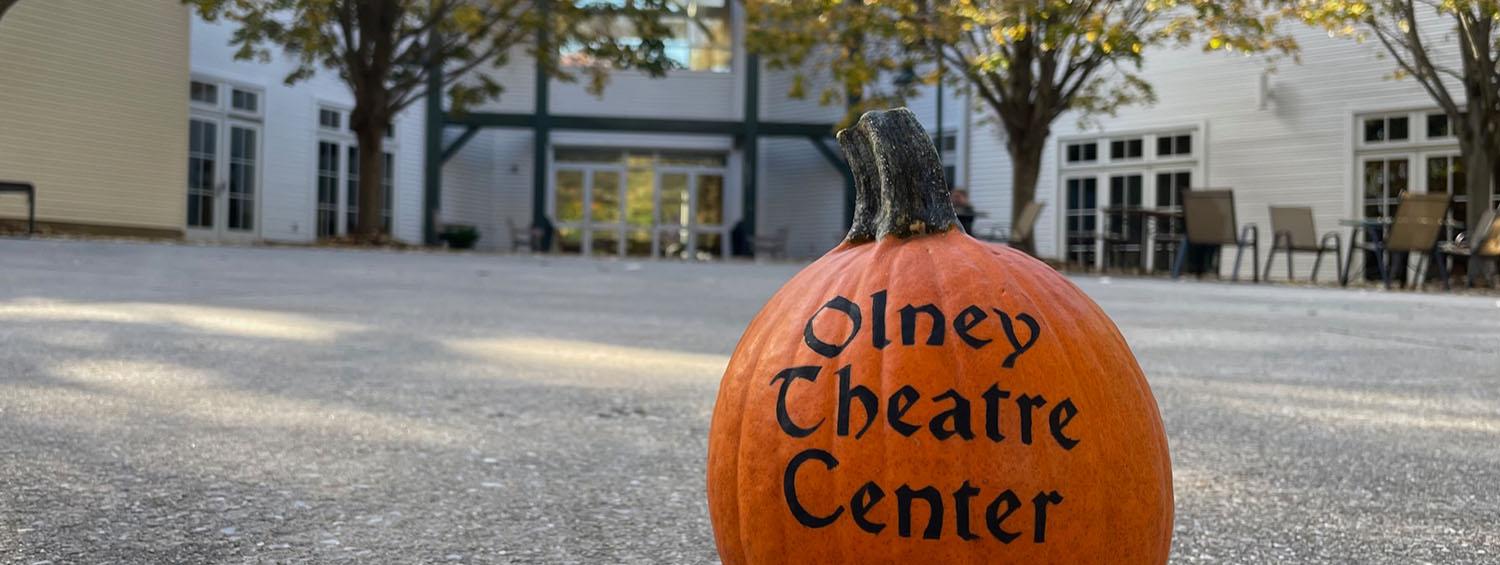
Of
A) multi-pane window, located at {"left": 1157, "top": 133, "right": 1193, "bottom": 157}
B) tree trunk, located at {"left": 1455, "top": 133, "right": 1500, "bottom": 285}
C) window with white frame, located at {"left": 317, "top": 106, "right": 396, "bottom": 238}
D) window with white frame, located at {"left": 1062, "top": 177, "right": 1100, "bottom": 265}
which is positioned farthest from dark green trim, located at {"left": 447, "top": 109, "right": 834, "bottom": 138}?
tree trunk, located at {"left": 1455, "top": 133, "right": 1500, "bottom": 285}

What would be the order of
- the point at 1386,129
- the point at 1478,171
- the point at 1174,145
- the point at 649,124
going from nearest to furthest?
the point at 1478,171
the point at 1386,129
the point at 1174,145
the point at 649,124

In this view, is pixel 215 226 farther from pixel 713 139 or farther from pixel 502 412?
pixel 502 412

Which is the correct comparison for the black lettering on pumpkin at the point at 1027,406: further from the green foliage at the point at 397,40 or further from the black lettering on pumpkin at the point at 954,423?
the green foliage at the point at 397,40

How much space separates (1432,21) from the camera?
19.8 metres

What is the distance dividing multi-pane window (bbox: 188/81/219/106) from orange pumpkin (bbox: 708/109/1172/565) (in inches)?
883

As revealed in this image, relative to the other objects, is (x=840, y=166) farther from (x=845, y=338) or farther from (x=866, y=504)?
(x=866, y=504)

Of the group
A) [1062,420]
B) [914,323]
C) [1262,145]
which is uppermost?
[1262,145]

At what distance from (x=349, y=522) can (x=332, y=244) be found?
1848 cm

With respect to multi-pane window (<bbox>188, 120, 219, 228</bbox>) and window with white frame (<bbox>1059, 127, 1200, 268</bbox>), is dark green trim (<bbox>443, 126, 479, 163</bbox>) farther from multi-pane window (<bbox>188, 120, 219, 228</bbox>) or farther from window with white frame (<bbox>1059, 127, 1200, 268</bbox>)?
window with white frame (<bbox>1059, 127, 1200, 268</bbox>)

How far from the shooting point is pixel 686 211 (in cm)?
3139

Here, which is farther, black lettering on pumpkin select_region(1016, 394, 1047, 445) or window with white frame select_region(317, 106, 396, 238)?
window with white frame select_region(317, 106, 396, 238)

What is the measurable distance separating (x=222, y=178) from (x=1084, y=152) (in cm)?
1452

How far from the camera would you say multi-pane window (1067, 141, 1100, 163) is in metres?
24.0

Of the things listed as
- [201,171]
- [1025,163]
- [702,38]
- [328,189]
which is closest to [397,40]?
[201,171]
